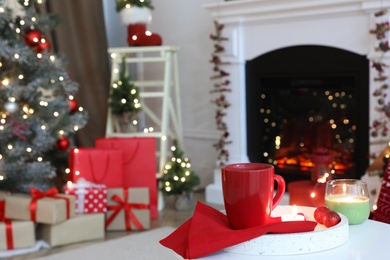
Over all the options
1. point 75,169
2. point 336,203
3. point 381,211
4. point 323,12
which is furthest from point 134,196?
point 336,203

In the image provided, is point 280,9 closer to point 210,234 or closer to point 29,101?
point 29,101

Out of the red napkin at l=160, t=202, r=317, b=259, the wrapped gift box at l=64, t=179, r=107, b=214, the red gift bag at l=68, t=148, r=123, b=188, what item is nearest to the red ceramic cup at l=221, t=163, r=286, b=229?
the red napkin at l=160, t=202, r=317, b=259

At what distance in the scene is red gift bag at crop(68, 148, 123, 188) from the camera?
3.24 metres

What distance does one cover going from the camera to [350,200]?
3.93 ft

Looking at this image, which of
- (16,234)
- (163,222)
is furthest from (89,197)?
(163,222)

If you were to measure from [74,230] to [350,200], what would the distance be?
78.3 inches

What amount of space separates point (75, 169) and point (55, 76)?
579mm

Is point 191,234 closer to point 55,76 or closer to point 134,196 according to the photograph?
point 134,196

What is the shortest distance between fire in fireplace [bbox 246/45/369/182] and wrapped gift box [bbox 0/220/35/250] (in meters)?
1.57

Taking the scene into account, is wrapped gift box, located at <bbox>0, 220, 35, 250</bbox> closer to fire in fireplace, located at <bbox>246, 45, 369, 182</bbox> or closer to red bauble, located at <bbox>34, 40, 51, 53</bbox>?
red bauble, located at <bbox>34, 40, 51, 53</bbox>

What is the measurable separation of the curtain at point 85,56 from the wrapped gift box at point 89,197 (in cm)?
131

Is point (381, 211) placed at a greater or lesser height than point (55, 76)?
lesser

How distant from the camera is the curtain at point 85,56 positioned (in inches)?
168

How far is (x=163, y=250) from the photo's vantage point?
8.99 feet
